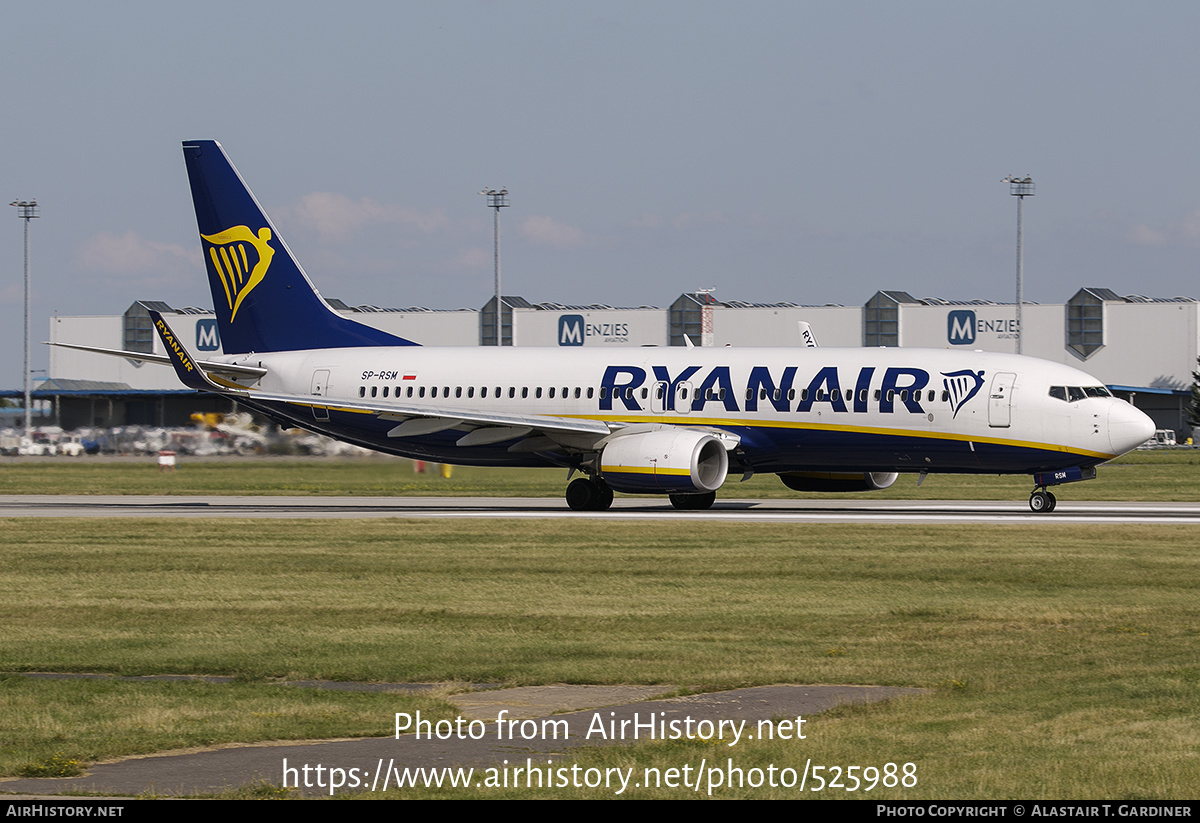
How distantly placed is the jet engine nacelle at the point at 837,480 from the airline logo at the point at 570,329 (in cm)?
7726

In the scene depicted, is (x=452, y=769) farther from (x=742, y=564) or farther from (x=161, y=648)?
(x=742, y=564)

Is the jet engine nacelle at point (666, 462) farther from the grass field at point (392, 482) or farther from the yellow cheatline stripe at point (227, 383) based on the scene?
the yellow cheatline stripe at point (227, 383)

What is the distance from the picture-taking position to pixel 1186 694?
12.9 metres

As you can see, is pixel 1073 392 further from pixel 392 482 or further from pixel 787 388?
pixel 392 482

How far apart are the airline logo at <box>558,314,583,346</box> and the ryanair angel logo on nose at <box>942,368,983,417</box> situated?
270 ft

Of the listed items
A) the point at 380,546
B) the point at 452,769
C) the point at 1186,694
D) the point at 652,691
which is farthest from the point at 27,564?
the point at 1186,694

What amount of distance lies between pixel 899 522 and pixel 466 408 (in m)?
13.1

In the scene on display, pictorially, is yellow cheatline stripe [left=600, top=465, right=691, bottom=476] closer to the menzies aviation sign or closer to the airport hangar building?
the airport hangar building

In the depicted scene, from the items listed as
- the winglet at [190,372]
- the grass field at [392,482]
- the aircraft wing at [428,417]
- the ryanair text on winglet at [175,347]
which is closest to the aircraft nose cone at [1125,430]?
the grass field at [392,482]

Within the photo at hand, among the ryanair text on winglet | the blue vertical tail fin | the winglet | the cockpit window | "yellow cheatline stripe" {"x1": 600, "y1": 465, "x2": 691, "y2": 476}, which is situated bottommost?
"yellow cheatline stripe" {"x1": 600, "y1": 465, "x2": 691, "y2": 476}

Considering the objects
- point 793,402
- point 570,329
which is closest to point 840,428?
point 793,402

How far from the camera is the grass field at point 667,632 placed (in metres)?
11.1

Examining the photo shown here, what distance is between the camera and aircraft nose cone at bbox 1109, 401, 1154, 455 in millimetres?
34094

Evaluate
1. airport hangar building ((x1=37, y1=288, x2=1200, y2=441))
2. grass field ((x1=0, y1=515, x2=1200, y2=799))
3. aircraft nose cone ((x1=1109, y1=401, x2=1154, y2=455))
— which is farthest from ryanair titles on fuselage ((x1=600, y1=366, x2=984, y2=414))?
airport hangar building ((x1=37, y1=288, x2=1200, y2=441))
